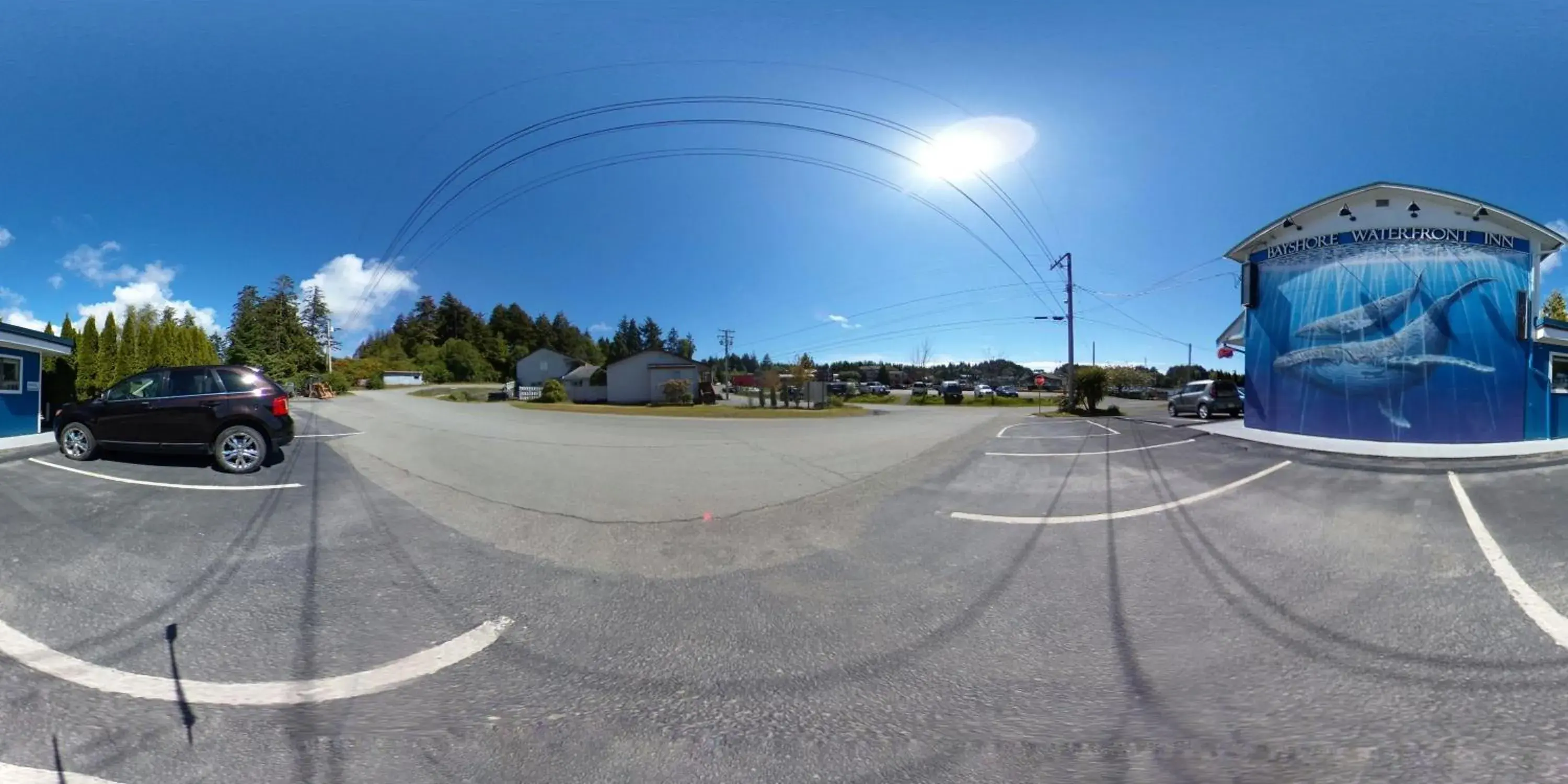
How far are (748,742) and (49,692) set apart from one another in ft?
10.1

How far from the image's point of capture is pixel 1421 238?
10977 millimetres

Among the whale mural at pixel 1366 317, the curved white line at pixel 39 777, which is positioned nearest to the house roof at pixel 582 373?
the whale mural at pixel 1366 317

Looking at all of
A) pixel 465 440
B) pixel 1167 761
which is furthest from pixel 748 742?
pixel 465 440

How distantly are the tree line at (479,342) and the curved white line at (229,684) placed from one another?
181 ft

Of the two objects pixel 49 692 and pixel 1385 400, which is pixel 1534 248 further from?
pixel 49 692

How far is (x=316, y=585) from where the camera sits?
3492 millimetres

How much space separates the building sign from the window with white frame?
90.6 ft

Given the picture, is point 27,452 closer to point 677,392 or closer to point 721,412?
point 721,412

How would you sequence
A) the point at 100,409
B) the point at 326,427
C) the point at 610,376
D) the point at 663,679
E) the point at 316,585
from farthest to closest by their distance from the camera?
1. the point at 610,376
2. the point at 326,427
3. the point at 100,409
4. the point at 316,585
5. the point at 663,679

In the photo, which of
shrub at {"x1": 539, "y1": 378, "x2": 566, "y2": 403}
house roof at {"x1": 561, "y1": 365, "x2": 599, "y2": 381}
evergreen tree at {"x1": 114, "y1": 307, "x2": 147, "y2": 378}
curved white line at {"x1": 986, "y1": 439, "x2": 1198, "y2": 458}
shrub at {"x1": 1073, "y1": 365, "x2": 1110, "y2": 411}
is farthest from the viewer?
house roof at {"x1": 561, "y1": 365, "x2": 599, "y2": 381}

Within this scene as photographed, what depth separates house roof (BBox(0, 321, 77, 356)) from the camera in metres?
10.4

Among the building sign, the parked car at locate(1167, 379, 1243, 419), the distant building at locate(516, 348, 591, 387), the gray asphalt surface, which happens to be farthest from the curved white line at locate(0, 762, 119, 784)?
the distant building at locate(516, 348, 591, 387)

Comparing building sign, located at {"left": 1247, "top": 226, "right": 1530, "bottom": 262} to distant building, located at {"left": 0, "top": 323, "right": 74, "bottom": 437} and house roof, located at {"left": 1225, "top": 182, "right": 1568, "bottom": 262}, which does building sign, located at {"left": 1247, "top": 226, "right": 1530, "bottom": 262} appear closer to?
house roof, located at {"left": 1225, "top": 182, "right": 1568, "bottom": 262}

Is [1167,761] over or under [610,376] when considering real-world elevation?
under
